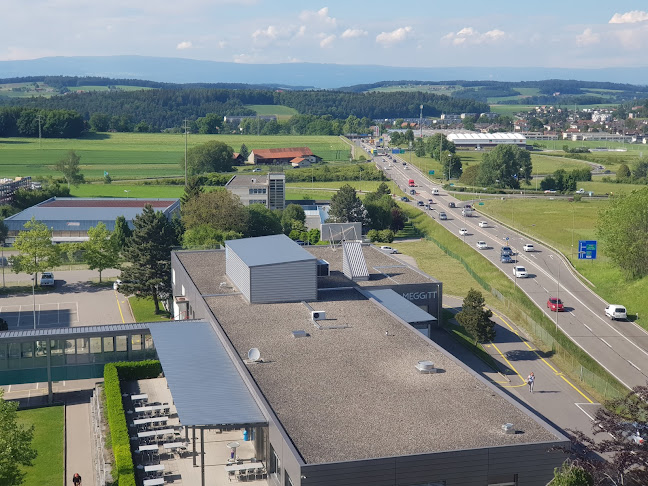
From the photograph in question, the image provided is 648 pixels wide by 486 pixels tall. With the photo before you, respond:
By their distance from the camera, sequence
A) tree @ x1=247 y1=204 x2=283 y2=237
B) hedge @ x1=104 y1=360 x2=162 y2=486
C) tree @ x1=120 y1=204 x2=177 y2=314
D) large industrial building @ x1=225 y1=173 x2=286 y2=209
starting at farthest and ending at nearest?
large industrial building @ x1=225 y1=173 x2=286 y2=209
tree @ x1=247 y1=204 x2=283 y2=237
tree @ x1=120 y1=204 x2=177 y2=314
hedge @ x1=104 y1=360 x2=162 y2=486

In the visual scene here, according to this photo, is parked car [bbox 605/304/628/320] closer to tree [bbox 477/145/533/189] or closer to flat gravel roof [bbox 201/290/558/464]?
flat gravel roof [bbox 201/290/558/464]

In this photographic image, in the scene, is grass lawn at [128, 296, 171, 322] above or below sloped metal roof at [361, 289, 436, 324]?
below

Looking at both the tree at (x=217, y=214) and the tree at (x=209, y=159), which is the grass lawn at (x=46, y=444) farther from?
the tree at (x=209, y=159)

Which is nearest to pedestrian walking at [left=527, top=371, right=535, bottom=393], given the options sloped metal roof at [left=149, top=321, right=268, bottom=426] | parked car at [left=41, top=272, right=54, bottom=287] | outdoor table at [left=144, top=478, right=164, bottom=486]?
sloped metal roof at [left=149, top=321, right=268, bottom=426]

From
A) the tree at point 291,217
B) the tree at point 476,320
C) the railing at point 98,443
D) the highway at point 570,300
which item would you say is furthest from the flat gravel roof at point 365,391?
the tree at point 291,217

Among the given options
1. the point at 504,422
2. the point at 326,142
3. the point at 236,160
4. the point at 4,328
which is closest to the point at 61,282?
the point at 4,328

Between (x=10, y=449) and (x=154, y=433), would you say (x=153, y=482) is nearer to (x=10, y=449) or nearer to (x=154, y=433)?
(x=154, y=433)
